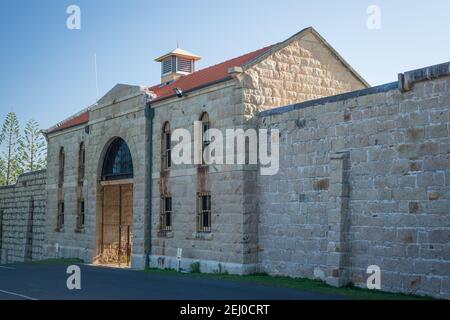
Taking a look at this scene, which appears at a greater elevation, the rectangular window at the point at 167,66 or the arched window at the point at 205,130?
the rectangular window at the point at 167,66

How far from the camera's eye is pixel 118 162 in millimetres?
27719

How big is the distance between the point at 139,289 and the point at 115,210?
45.0 ft

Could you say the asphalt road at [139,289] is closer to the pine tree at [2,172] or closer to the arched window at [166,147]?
the arched window at [166,147]

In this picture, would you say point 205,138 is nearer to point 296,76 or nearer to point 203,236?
point 203,236

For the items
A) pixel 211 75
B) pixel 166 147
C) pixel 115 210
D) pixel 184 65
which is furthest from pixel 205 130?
pixel 184 65

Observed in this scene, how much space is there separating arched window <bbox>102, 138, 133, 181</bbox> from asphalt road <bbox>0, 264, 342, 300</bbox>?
7.06 m

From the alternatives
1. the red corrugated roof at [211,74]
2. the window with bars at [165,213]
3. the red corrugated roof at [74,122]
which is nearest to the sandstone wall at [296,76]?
the red corrugated roof at [211,74]

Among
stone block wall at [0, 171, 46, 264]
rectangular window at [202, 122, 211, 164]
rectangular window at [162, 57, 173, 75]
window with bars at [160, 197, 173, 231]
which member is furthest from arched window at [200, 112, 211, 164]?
stone block wall at [0, 171, 46, 264]

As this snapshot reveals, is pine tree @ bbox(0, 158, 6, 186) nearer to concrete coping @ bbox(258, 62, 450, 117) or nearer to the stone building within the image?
the stone building

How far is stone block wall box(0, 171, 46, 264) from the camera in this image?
120 feet

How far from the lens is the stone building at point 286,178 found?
14.7 metres

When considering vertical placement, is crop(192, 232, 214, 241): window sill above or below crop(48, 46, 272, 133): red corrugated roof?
below

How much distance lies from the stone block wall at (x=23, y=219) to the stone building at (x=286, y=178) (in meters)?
6.32

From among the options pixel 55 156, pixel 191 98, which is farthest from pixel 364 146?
pixel 55 156
